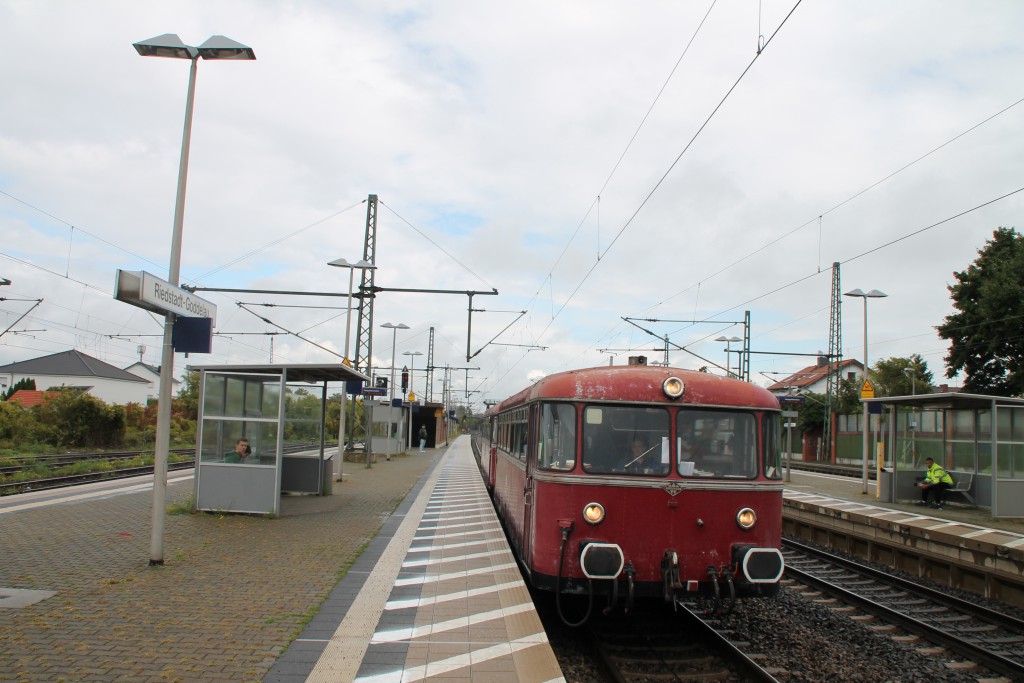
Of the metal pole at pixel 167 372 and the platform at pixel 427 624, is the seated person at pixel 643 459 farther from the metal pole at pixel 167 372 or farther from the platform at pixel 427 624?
the metal pole at pixel 167 372

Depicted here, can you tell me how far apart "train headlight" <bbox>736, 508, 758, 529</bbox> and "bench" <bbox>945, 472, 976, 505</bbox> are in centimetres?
1343

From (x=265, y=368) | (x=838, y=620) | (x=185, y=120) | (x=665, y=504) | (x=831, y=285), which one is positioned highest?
(x=831, y=285)

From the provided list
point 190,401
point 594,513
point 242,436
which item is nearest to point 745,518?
point 594,513

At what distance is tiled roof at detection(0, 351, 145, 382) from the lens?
248ft

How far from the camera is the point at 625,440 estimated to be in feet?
25.9

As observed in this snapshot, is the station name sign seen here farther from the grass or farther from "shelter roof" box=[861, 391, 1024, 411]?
"shelter roof" box=[861, 391, 1024, 411]

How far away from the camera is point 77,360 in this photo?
258 ft

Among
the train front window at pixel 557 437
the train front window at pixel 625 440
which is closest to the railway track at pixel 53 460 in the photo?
the train front window at pixel 557 437

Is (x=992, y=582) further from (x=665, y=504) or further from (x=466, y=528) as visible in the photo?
(x=466, y=528)

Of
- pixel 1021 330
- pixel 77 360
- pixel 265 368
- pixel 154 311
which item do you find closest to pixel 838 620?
pixel 154 311

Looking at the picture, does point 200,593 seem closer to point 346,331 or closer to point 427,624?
point 427,624

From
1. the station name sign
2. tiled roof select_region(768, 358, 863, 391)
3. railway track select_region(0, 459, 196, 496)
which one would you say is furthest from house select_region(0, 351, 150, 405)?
the station name sign

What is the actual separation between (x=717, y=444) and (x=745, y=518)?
2.49 feet

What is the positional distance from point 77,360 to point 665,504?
83.8m
